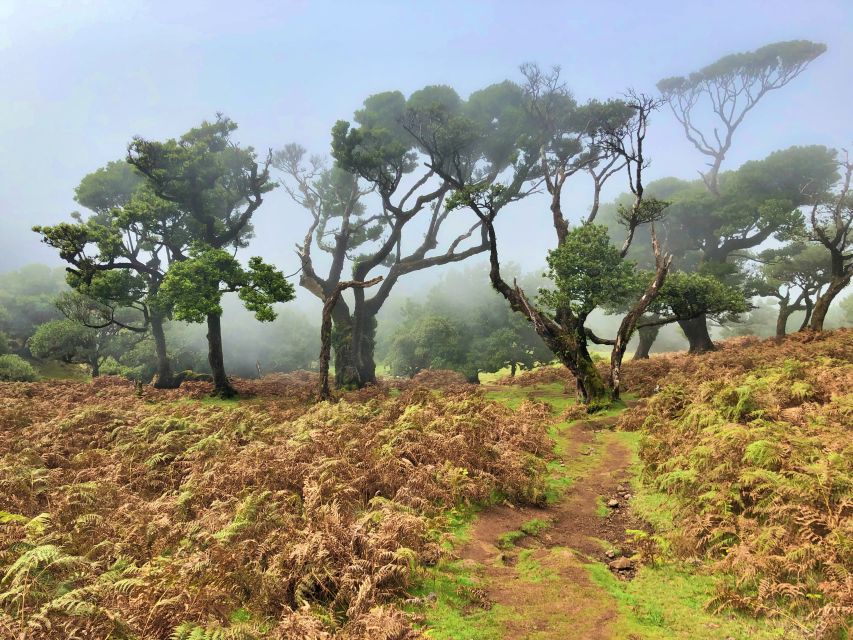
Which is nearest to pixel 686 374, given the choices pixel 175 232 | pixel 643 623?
pixel 643 623

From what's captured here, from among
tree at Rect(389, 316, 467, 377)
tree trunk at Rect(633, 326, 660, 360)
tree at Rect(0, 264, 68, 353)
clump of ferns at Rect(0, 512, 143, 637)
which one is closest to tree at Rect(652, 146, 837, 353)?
tree trunk at Rect(633, 326, 660, 360)

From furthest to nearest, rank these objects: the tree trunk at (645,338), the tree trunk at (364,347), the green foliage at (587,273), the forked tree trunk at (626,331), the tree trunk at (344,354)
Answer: the tree trunk at (645,338) < the tree trunk at (364,347) < the tree trunk at (344,354) < the green foliage at (587,273) < the forked tree trunk at (626,331)

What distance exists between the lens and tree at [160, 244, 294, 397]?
81.3 ft

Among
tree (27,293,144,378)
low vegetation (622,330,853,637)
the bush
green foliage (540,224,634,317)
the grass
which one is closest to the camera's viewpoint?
the grass

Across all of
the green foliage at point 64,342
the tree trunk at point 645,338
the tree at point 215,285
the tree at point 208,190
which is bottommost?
the tree trunk at point 645,338

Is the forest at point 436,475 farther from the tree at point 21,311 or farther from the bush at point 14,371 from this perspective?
the tree at point 21,311

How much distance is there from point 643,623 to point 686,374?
51.0 ft

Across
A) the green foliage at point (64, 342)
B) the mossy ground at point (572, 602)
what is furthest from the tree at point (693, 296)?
the green foliage at point (64, 342)

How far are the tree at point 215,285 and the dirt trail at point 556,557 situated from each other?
63.5 ft

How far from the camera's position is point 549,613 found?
555 centimetres

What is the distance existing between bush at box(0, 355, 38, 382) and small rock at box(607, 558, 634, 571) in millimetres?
38354

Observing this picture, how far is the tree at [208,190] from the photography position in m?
26.2

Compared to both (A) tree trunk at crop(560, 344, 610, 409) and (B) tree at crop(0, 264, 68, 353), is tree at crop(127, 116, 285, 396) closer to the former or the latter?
(A) tree trunk at crop(560, 344, 610, 409)

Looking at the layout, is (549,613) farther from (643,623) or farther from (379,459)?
(379,459)
